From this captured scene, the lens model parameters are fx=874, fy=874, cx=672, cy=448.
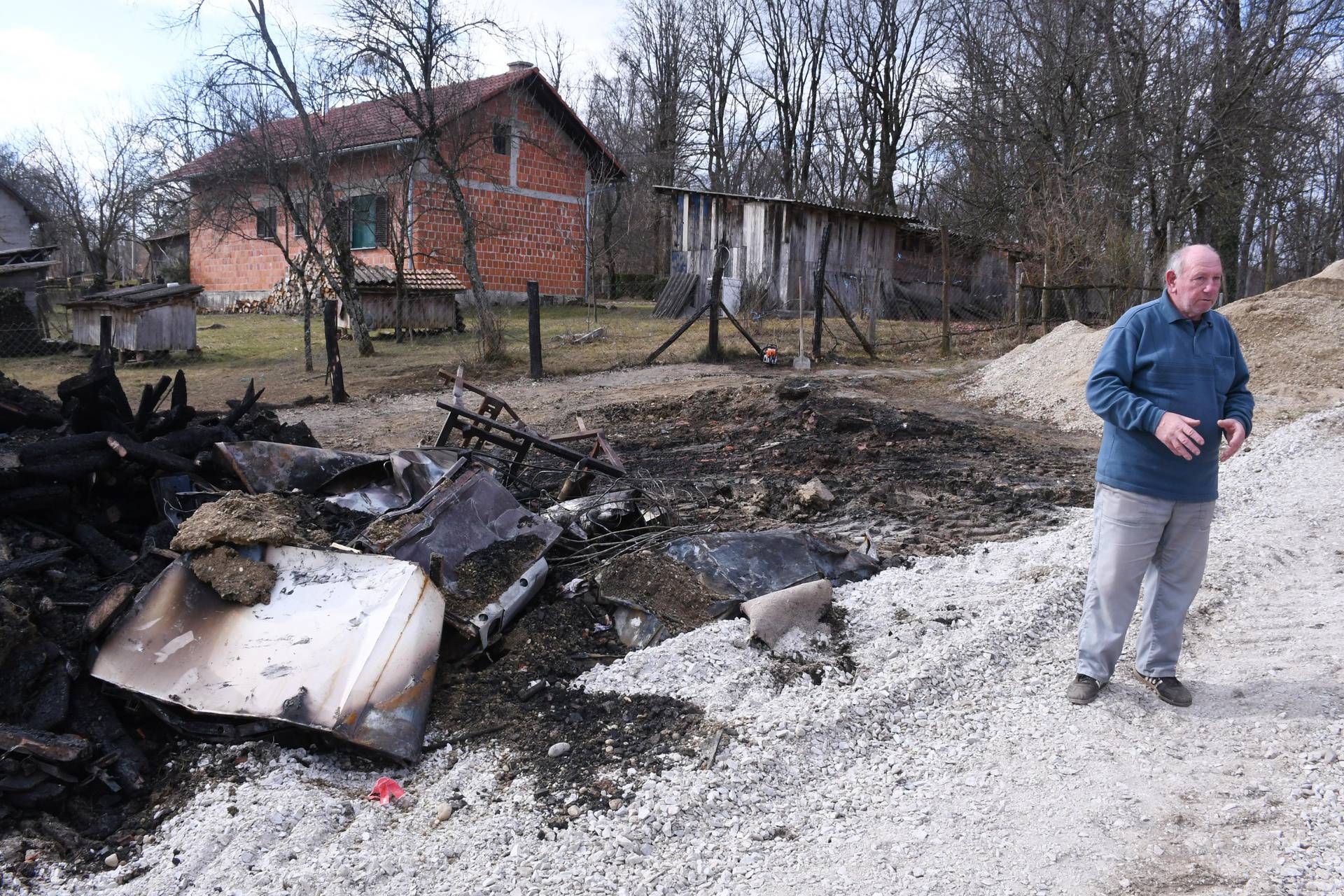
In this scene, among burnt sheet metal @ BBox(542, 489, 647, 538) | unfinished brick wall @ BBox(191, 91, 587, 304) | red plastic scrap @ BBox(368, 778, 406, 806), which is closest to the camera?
red plastic scrap @ BBox(368, 778, 406, 806)

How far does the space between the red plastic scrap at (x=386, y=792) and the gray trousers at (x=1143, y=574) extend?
274cm

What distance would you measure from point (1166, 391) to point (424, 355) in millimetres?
15661

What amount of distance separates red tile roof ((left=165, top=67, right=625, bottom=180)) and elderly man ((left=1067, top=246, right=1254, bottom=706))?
50.7ft

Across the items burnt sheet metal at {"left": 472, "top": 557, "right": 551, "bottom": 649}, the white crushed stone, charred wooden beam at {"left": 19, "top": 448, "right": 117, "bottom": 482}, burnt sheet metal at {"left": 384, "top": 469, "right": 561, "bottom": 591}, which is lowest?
the white crushed stone

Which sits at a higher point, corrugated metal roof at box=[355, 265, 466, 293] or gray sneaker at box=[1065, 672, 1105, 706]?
corrugated metal roof at box=[355, 265, 466, 293]

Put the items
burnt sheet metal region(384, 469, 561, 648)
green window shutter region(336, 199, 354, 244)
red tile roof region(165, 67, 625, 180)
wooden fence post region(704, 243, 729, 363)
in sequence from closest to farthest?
burnt sheet metal region(384, 469, 561, 648), wooden fence post region(704, 243, 729, 363), green window shutter region(336, 199, 354, 244), red tile roof region(165, 67, 625, 180)

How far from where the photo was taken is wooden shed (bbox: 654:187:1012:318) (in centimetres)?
2362

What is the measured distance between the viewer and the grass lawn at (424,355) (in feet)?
45.9

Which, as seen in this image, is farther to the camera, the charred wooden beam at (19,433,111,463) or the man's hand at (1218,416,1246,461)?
the charred wooden beam at (19,433,111,463)

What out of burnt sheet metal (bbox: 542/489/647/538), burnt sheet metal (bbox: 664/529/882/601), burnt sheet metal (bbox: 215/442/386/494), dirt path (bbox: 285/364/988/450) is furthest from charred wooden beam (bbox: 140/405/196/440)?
burnt sheet metal (bbox: 664/529/882/601)

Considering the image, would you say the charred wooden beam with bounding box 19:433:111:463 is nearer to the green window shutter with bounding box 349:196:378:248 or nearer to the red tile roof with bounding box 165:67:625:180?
the red tile roof with bounding box 165:67:625:180

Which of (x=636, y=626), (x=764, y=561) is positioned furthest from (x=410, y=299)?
(x=636, y=626)

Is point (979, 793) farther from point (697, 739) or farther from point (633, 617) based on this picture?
point (633, 617)

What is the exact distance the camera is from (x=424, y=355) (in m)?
17.3
